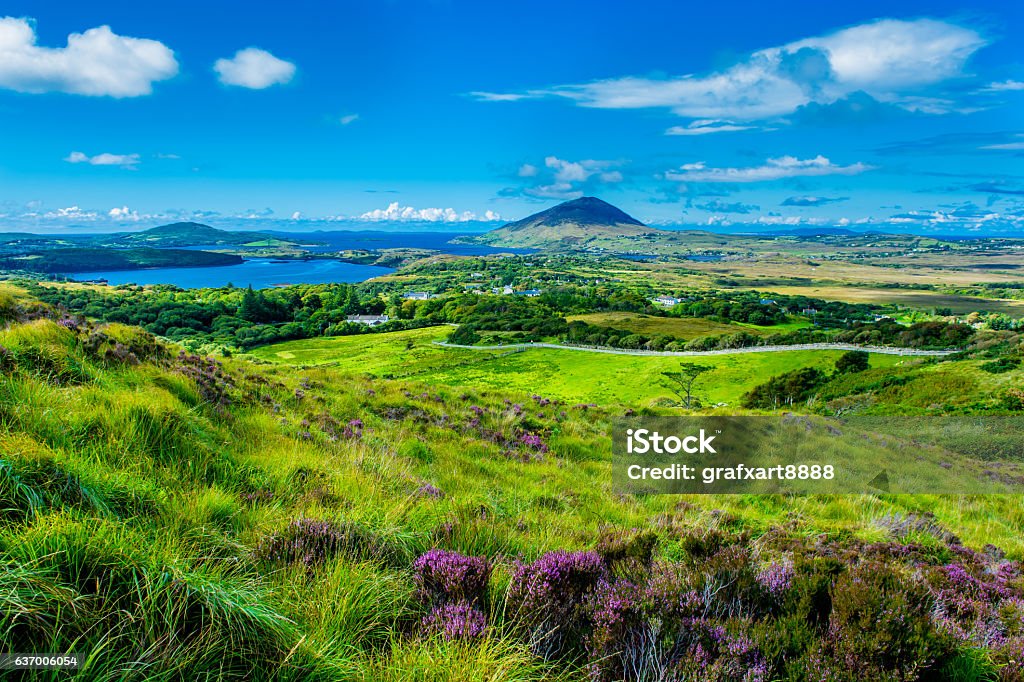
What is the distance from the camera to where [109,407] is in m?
4.92

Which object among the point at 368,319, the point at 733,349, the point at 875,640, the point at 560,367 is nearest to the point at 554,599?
the point at 875,640

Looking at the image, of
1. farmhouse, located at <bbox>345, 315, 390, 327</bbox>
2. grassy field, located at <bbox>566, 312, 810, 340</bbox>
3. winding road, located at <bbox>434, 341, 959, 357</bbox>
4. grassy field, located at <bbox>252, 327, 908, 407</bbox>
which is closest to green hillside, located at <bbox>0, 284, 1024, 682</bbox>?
grassy field, located at <bbox>252, 327, 908, 407</bbox>

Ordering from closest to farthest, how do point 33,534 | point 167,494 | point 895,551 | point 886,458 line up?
point 33,534
point 167,494
point 895,551
point 886,458

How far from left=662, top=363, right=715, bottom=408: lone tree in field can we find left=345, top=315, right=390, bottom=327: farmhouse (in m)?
103

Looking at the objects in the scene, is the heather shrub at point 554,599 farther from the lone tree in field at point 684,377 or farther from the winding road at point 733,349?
the winding road at point 733,349

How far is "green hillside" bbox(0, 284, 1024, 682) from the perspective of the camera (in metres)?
2.33

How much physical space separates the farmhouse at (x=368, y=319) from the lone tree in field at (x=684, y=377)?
10347cm

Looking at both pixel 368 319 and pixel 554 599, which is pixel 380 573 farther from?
pixel 368 319

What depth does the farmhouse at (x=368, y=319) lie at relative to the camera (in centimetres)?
15321

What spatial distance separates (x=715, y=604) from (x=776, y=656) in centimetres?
56

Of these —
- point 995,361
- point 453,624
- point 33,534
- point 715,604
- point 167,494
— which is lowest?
point 995,361

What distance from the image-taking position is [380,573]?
3.43 meters

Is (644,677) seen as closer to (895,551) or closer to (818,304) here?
(895,551)

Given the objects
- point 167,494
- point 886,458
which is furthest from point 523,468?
point 886,458
